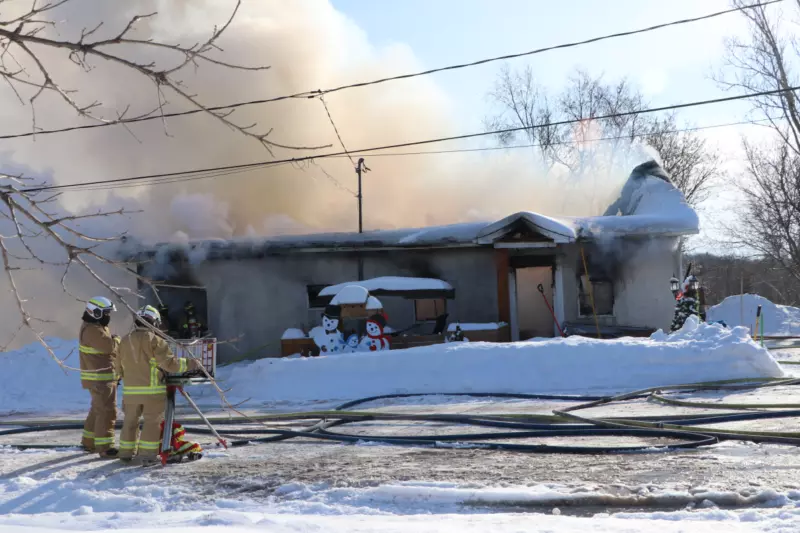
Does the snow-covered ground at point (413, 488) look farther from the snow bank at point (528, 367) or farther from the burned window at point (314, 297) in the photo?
the burned window at point (314, 297)

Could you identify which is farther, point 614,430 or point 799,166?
point 799,166

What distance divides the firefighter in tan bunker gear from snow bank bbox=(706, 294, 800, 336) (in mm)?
23091

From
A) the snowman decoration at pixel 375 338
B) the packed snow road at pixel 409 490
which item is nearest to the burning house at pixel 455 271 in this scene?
the snowman decoration at pixel 375 338

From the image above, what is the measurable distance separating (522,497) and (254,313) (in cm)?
1566

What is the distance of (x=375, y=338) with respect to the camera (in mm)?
16422

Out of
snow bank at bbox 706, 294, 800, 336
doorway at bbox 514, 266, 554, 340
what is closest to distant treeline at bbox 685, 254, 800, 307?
snow bank at bbox 706, 294, 800, 336

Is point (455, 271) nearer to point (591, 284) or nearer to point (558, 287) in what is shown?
point (558, 287)

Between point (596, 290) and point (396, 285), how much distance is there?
17.8ft

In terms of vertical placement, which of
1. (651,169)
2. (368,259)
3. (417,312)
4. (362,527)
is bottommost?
(362,527)

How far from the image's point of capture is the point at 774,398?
10.3 meters

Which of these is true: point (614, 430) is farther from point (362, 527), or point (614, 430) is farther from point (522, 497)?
point (362, 527)

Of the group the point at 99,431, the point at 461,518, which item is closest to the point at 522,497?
the point at 461,518

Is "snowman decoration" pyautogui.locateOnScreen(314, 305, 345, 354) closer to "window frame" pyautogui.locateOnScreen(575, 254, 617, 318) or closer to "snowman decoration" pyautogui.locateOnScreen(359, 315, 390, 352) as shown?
"snowman decoration" pyautogui.locateOnScreen(359, 315, 390, 352)

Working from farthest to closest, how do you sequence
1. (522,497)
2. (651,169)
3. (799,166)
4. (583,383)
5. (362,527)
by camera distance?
(799,166), (651,169), (583,383), (522,497), (362,527)
